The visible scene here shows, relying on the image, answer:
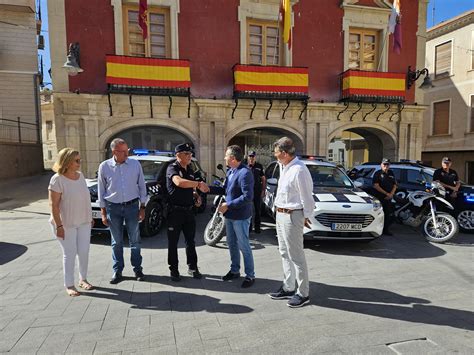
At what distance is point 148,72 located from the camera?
11.3 metres

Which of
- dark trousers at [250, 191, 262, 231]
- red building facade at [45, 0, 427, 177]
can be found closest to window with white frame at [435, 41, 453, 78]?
red building facade at [45, 0, 427, 177]

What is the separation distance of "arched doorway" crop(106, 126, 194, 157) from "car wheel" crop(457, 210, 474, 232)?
350 inches

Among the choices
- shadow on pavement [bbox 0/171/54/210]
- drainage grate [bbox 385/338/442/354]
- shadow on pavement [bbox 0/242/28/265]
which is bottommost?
shadow on pavement [bbox 0/242/28/265]

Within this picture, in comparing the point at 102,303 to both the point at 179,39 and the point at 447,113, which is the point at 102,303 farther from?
the point at 447,113

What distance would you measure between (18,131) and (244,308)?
692 inches

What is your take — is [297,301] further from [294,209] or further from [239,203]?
[239,203]

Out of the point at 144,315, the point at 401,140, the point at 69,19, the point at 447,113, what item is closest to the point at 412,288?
the point at 144,315

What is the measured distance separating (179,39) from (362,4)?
785 centimetres

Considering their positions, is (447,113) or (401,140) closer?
(401,140)

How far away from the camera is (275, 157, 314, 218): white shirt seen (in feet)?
11.1

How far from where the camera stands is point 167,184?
4.16 meters

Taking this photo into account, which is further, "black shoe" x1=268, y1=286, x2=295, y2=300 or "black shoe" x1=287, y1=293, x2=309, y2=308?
"black shoe" x1=268, y1=286, x2=295, y2=300

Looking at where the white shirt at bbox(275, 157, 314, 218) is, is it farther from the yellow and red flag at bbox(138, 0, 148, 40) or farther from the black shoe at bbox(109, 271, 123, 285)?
→ the yellow and red flag at bbox(138, 0, 148, 40)

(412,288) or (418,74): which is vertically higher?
(418,74)
